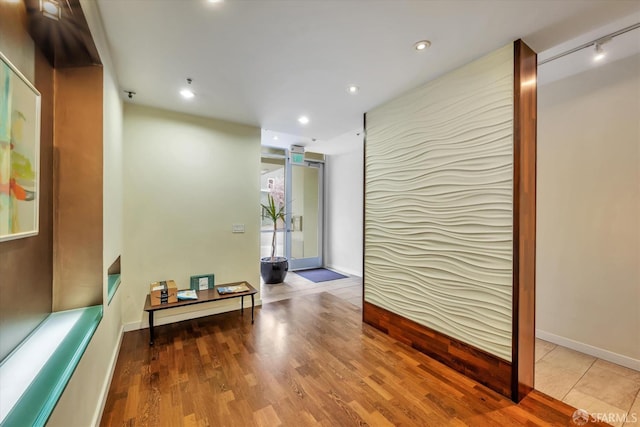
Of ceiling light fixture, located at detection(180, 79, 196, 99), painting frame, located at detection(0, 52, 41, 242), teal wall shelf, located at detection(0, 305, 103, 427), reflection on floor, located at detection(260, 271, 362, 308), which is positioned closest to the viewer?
teal wall shelf, located at detection(0, 305, 103, 427)

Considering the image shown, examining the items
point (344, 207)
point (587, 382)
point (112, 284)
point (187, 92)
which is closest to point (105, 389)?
point (112, 284)

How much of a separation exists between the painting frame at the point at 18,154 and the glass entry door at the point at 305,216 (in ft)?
15.5

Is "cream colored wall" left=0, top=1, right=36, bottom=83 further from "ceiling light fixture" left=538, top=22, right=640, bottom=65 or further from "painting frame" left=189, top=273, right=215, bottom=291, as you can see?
"ceiling light fixture" left=538, top=22, right=640, bottom=65

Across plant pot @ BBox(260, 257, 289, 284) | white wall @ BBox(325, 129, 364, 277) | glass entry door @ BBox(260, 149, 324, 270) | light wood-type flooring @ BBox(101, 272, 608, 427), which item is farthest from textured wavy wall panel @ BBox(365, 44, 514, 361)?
glass entry door @ BBox(260, 149, 324, 270)

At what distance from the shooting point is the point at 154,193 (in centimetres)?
322

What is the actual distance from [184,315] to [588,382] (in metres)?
4.27

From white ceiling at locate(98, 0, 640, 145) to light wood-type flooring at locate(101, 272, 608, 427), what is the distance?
2.74 m

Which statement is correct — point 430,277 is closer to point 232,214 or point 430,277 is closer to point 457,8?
point 457,8

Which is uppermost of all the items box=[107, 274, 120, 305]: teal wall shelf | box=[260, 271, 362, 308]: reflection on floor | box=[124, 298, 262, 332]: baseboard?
box=[107, 274, 120, 305]: teal wall shelf

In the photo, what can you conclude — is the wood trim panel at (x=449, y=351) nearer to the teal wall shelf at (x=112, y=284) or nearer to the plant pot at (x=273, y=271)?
the plant pot at (x=273, y=271)

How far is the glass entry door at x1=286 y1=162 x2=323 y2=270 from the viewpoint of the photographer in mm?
6188

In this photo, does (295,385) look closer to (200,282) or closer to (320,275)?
(200,282)

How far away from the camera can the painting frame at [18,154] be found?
1.06m

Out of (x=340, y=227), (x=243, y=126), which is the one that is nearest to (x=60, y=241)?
(x=243, y=126)
